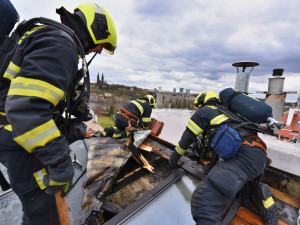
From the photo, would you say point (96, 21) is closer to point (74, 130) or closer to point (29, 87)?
point (29, 87)

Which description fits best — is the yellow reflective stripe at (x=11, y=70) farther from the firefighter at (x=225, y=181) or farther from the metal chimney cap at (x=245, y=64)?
the metal chimney cap at (x=245, y=64)

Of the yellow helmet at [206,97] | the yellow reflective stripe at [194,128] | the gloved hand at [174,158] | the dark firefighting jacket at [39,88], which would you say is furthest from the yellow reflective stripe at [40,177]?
the yellow helmet at [206,97]

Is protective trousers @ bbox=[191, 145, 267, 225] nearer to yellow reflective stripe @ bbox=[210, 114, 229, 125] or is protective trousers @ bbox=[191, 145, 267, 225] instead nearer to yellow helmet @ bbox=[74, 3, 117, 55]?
yellow reflective stripe @ bbox=[210, 114, 229, 125]

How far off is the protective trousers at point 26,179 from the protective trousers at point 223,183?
1596 mm

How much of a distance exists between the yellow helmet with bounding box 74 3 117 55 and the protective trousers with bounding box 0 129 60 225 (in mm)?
1299

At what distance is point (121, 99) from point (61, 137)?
29.4 meters

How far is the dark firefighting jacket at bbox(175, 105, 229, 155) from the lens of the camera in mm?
2185

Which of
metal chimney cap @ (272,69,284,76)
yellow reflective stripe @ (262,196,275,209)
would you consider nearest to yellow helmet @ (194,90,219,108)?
yellow reflective stripe @ (262,196,275,209)

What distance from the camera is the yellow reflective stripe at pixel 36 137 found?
994 mm

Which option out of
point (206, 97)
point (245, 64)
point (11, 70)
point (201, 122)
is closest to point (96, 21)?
point (11, 70)

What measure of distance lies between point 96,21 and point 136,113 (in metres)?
3.69

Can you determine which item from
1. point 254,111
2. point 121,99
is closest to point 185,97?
point 254,111

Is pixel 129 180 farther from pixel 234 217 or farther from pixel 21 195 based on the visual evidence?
pixel 234 217

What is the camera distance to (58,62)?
107 centimetres
